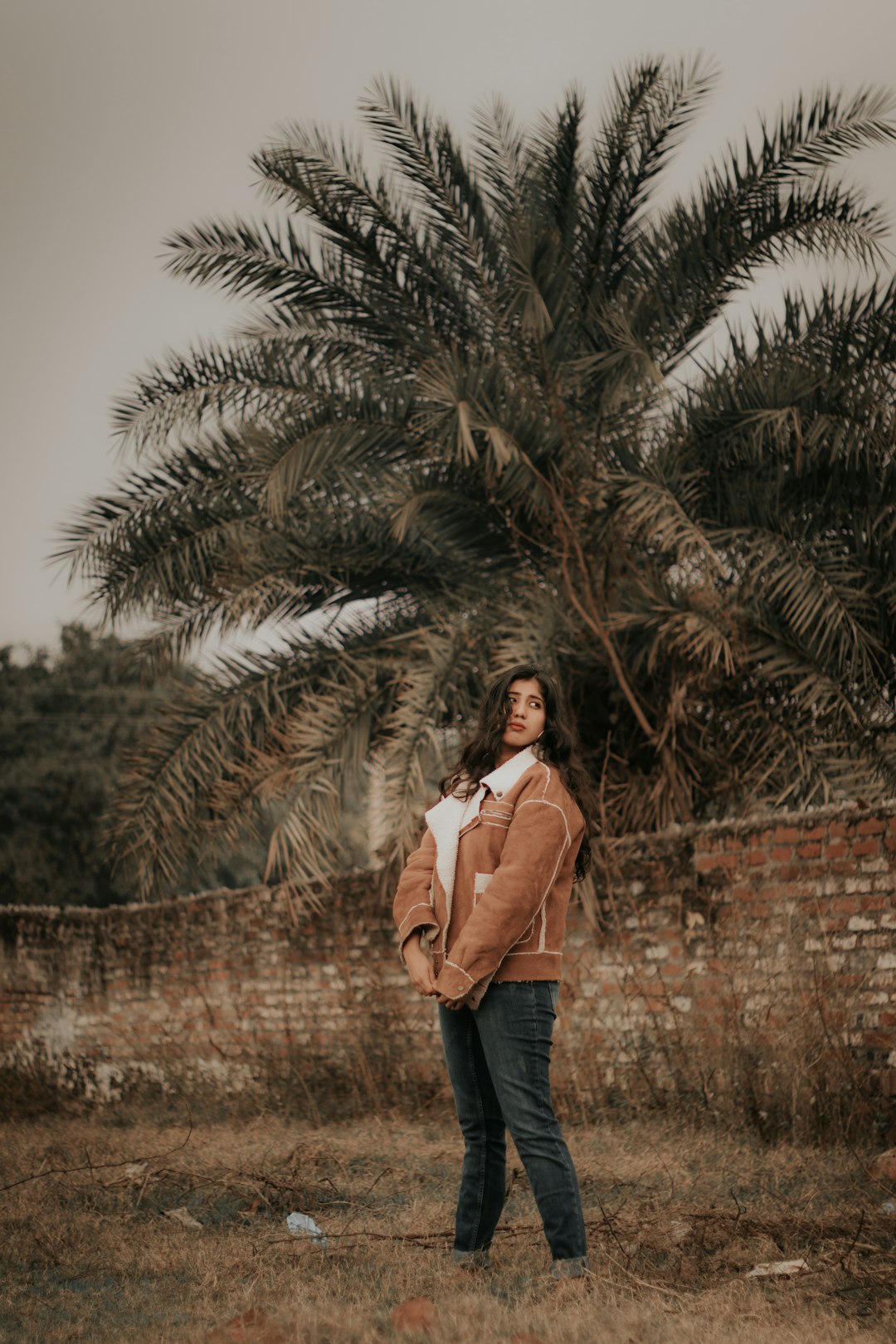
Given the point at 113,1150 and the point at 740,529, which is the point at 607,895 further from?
the point at 113,1150

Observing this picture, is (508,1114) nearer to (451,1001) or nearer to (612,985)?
(451,1001)

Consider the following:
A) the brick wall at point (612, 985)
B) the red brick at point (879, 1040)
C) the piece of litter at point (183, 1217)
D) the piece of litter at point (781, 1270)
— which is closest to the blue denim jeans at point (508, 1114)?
the piece of litter at point (781, 1270)

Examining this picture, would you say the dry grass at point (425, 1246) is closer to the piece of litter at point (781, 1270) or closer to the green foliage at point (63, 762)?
the piece of litter at point (781, 1270)

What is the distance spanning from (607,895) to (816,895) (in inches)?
55.0

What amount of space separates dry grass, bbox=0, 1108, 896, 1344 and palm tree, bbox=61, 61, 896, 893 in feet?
8.15

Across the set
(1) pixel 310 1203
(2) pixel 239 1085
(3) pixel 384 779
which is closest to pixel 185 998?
(2) pixel 239 1085

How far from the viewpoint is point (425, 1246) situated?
4.09 metres

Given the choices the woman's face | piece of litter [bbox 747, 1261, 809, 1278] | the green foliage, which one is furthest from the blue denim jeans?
the green foliage

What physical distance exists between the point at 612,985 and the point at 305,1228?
303 centimetres

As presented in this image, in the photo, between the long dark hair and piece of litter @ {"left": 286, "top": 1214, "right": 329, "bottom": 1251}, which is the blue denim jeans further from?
piece of litter @ {"left": 286, "top": 1214, "right": 329, "bottom": 1251}

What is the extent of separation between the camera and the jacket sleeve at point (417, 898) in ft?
12.0

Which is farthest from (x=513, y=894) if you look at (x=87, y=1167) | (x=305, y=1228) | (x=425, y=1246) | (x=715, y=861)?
(x=715, y=861)

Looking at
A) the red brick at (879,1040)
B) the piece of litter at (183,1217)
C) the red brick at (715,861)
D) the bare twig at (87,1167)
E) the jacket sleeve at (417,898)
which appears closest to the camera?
the jacket sleeve at (417,898)

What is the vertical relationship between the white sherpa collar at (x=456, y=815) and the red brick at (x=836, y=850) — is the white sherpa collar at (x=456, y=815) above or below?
above
